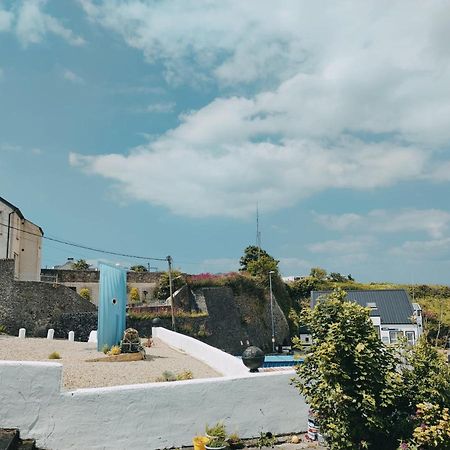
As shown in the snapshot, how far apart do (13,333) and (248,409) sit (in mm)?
22743

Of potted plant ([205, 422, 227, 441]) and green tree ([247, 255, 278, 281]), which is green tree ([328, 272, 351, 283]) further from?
potted plant ([205, 422, 227, 441])

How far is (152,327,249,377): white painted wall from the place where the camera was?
33.9ft

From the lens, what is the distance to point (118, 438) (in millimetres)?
6574

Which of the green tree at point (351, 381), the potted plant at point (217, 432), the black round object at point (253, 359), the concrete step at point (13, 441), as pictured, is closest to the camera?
the concrete step at point (13, 441)

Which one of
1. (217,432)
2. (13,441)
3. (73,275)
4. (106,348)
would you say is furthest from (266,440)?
(73,275)

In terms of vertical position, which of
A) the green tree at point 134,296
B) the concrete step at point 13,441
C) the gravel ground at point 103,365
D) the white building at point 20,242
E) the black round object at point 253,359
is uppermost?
the white building at point 20,242

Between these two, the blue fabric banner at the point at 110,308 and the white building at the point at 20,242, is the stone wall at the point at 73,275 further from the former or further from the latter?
the blue fabric banner at the point at 110,308

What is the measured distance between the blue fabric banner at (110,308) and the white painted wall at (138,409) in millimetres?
9604

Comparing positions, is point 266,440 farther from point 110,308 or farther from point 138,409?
point 110,308

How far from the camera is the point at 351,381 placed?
6008mm

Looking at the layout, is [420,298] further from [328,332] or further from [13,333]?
[328,332]

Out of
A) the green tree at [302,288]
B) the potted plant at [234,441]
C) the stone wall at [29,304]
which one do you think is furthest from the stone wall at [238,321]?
the potted plant at [234,441]

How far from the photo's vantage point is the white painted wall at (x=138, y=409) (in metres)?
6.32

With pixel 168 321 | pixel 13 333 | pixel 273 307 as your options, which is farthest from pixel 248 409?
pixel 273 307
